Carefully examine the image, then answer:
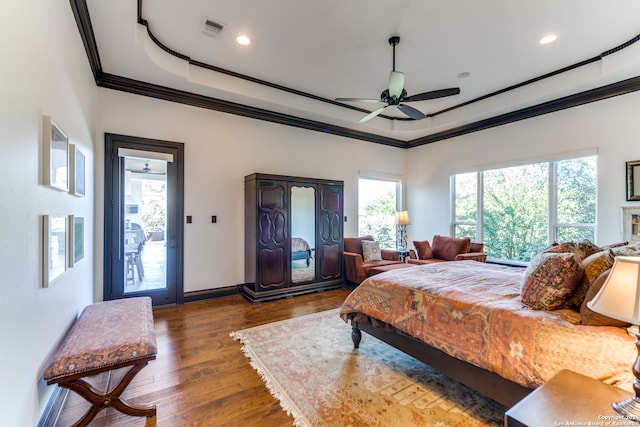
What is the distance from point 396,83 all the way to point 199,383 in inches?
138

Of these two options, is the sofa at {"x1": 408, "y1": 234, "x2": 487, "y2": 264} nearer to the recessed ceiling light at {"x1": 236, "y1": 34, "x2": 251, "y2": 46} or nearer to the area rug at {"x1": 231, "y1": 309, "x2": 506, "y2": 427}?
the area rug at {"x1": 231, "y1": 309, "x2": 506, "y2": 427}

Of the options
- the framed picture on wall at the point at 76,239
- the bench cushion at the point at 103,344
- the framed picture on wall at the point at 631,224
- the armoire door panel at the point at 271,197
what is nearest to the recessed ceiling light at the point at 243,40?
the armoire door panel at the point at 271,197

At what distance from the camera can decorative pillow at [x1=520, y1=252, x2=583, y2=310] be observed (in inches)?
67.6

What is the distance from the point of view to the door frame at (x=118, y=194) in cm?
368

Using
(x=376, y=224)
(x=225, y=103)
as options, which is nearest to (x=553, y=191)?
(x=376, y=224)

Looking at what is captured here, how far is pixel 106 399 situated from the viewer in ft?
5.80

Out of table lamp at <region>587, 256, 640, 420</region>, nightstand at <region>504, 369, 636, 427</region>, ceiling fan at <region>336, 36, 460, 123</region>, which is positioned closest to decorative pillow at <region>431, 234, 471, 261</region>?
ceiling fan at <region>336, 36, 460, 123</region>

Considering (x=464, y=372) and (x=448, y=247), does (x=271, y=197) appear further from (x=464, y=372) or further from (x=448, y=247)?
(x=448, y=247)

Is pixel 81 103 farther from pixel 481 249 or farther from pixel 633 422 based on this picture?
pixel 481 249

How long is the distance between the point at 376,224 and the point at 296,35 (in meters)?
4.13

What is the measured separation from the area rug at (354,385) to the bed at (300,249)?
1.68 meters

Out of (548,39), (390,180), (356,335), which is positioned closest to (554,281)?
(356,335)

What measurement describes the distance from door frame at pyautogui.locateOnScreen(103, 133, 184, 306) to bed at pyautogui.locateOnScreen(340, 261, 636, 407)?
2.69m

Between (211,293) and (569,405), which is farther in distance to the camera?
(211,293)
